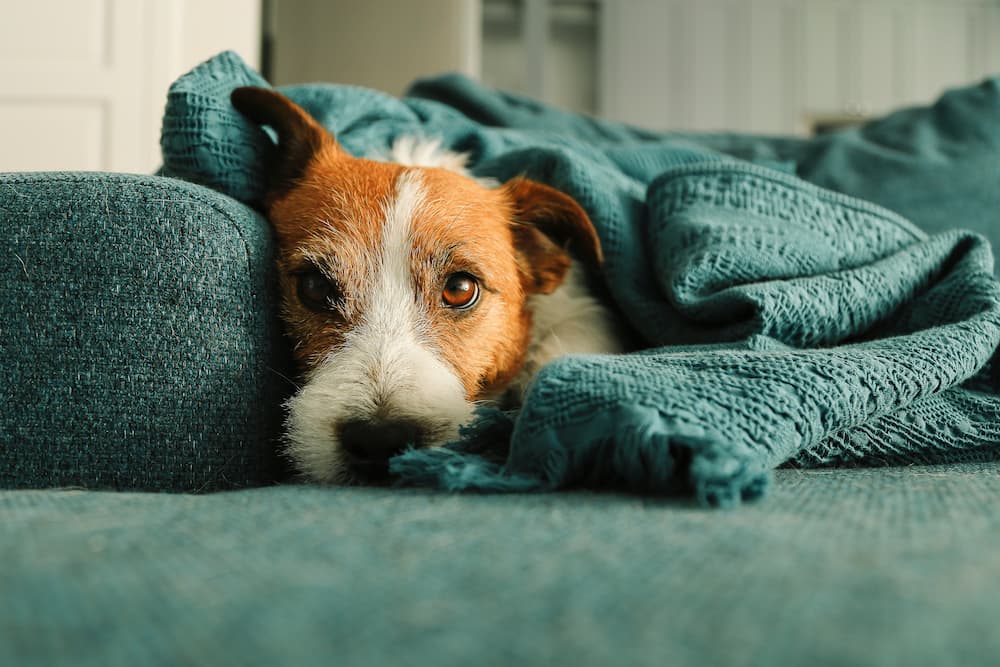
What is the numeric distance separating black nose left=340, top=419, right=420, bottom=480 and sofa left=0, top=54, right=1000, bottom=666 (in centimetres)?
7

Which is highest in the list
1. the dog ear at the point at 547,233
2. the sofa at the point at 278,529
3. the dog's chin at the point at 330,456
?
the dog ear at the point at 547,233

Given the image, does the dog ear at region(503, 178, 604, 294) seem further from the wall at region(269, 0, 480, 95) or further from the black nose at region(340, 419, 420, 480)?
the wall at region(269, 0, 480, 95)

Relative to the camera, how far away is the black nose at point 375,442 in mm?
916

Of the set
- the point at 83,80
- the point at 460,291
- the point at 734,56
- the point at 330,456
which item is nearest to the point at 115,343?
the point at 330,456

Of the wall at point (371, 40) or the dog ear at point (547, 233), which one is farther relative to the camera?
the wall at point (371, 40)

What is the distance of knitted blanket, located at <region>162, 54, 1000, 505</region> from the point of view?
744 millimetres

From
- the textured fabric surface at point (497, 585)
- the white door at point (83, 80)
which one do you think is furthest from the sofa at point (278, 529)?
the white door at point (83, 80)

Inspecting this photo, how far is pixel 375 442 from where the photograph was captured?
3.00 ft

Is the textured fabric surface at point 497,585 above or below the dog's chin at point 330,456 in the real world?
above

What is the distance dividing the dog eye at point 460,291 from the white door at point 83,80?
2525 millimetres


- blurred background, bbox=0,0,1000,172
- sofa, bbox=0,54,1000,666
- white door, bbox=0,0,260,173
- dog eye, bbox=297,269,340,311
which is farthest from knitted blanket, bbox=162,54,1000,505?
blurred background, bbox=0,0,1000,172

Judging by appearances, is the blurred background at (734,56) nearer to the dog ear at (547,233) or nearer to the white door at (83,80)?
the white door at (83,80)

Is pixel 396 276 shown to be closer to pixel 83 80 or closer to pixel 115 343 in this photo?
pixel 115 343

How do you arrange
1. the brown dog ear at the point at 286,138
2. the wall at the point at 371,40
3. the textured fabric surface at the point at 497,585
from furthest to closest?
the wall at the point at 371,40 → the brown dog ear at the point at 286,138 → the textured fabric surface at the point at 497,585
